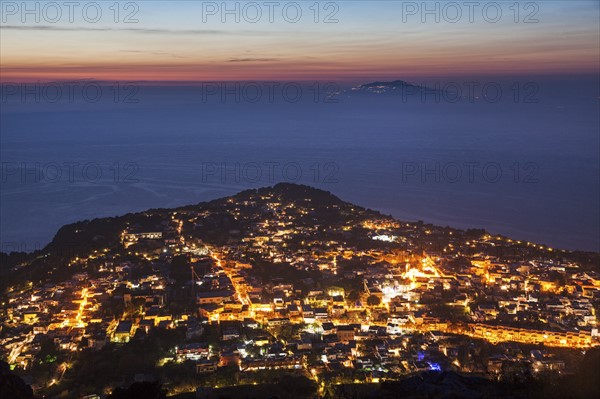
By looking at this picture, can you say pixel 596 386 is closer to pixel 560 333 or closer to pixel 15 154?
pixel 560 333

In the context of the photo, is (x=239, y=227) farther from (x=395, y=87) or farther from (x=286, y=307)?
(x=395, y=87)

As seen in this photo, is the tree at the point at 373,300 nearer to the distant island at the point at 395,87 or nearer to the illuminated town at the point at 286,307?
the illuminated town at the point at 286,307

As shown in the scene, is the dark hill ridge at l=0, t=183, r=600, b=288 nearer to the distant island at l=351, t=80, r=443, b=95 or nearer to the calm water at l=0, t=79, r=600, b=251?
the calm water at l=0, t=79, r=600, b=251

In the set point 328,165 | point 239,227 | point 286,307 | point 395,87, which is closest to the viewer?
point 286,307

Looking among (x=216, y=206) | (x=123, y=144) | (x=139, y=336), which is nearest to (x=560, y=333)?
(x=139, y=336)

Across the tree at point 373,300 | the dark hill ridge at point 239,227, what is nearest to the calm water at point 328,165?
the dark hill ridge at point 239,227

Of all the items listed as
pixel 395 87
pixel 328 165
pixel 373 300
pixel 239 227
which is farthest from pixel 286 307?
pixel 395 87
